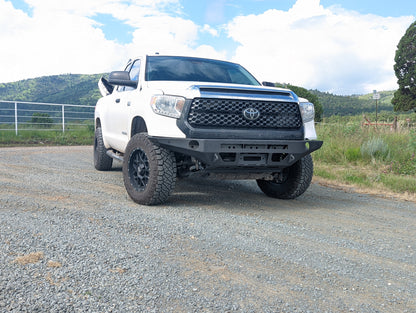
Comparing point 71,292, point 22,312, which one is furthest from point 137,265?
point 22,312

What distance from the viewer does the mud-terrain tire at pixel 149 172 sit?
4566mm

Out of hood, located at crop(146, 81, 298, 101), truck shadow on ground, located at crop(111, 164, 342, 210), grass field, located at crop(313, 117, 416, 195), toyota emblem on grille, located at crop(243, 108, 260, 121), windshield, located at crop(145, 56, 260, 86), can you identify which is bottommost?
truck shadow on ground, located at crop(111, 164, 342, 210)

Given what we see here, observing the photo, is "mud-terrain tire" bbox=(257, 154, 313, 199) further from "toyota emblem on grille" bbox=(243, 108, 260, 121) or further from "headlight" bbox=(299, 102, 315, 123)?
"toyota emblem on grille" bbox=(243, 108, 260, 121)

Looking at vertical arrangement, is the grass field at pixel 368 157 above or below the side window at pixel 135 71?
below

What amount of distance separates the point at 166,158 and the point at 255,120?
1100mm

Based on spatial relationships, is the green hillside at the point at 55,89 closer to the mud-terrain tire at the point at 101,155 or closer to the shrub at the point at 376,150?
the mud-terrain tire at the point at 101,155

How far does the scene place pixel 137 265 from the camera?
2850 mm

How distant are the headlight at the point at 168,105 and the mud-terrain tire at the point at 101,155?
323 cm

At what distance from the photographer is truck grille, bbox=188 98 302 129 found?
4.46 metres

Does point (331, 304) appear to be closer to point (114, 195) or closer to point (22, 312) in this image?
point (22, 312)

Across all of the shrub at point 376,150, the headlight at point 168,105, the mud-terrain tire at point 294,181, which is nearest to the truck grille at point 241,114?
the headlight at point 168,105

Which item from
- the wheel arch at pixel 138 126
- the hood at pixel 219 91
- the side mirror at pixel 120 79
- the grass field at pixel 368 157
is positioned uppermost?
the side mirror at pixel 120 79

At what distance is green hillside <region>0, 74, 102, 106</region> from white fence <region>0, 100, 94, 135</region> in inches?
2252

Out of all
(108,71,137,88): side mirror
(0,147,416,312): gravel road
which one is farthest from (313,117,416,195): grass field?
(108,71,137,88): side mirror
